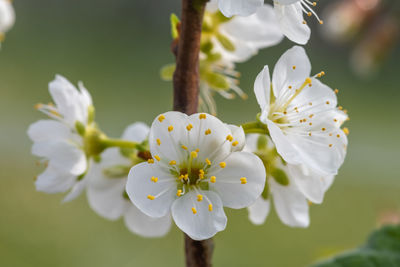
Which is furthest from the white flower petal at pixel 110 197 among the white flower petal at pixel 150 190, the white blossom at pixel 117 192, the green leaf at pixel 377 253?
the green leaf at pixel 377 253

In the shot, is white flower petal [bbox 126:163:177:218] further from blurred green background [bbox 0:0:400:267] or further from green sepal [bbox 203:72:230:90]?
blurred green background [bbox 0:0:400:267]

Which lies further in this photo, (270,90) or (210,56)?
(210,56)

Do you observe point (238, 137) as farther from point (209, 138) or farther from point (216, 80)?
point (216, 80)

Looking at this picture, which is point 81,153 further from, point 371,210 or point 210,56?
point 371,210

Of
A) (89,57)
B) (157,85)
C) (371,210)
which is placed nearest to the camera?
(371,210)

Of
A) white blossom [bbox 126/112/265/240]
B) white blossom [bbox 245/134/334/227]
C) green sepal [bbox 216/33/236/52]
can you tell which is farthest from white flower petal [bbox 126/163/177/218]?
green sepal [bbox 216/33/236/52]

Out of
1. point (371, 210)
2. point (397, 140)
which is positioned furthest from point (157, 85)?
point (371, 210)
